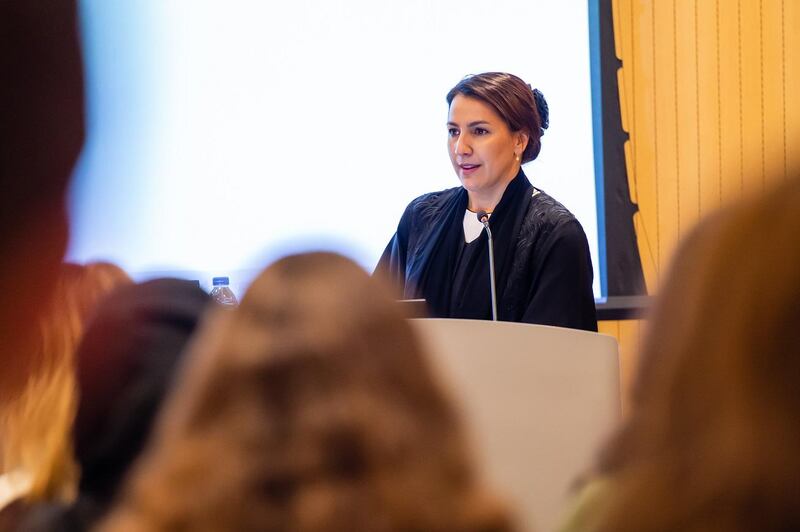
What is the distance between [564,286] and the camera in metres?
2.95

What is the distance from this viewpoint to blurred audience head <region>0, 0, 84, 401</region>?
510 mm

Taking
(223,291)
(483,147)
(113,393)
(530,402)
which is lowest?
(223,291)

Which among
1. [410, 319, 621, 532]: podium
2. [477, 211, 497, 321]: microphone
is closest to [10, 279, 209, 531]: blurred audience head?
[410, 319, 621, 532]: podium

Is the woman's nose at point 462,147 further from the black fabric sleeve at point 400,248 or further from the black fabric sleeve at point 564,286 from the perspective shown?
the black fabric sleeve at point 564,286

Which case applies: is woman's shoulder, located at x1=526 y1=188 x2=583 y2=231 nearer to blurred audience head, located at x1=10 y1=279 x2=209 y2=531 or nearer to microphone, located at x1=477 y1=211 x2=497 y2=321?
microphone, located at x1=477 y1=211 x2=497 y2=321

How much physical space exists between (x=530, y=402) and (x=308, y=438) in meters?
0.99

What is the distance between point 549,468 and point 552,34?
3079 millimetres

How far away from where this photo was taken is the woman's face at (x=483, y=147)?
10.7ft

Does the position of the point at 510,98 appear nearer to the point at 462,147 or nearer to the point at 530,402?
the point at 462,147

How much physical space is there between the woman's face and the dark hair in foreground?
2.71 m

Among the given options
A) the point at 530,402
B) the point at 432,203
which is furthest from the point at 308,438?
the point at 432,203

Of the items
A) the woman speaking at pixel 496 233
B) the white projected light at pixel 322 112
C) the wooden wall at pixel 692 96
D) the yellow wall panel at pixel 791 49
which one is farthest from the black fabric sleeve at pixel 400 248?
the yellow wall panel at pixel 791 49

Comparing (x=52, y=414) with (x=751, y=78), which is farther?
(x=751, y=78)

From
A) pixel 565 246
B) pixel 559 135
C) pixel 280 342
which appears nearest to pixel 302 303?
pixel 280 342
